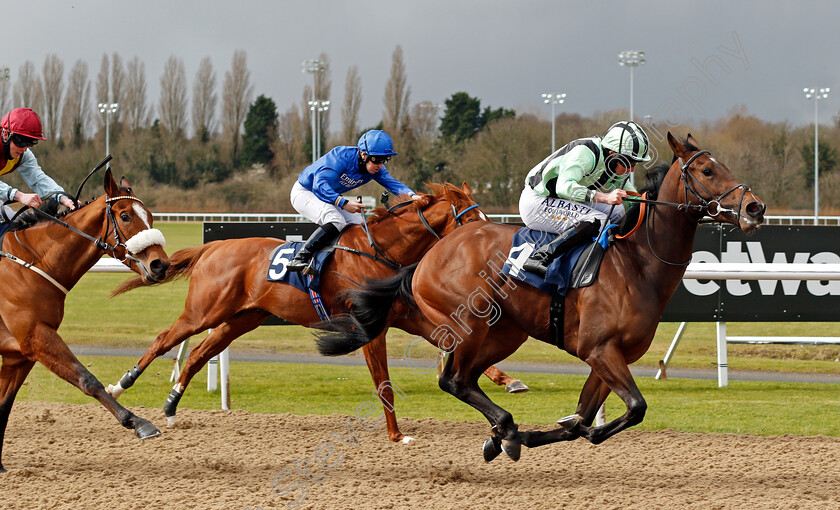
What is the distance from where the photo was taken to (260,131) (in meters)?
44.1

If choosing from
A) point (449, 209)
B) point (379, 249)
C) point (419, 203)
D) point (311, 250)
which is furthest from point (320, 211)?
point (449, 209)

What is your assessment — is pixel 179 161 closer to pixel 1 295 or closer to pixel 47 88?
pixel 47 88

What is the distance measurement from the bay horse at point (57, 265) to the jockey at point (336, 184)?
46.8 inches

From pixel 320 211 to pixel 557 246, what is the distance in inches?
73.5

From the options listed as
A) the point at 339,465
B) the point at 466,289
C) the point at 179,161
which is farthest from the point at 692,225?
the point at 179,161

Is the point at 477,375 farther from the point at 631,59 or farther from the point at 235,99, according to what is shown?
the point at 235,99

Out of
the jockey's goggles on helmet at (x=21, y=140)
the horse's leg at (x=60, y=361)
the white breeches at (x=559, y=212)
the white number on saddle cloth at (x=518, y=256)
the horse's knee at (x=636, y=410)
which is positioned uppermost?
the jockey's goggles on helmet at (x=21, y=140)

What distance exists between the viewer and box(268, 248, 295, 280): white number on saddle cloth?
5.16 meters

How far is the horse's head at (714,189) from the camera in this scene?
3.52 m

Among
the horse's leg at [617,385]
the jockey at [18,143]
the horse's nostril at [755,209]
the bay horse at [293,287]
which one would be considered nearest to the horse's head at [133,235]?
the jockey at [18,143]

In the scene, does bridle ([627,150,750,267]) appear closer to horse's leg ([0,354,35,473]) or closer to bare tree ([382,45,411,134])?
horse's leg ([0,354,35,473])

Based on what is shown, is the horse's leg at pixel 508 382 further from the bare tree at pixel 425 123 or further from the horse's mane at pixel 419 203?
the bare tree at pixel 425 123

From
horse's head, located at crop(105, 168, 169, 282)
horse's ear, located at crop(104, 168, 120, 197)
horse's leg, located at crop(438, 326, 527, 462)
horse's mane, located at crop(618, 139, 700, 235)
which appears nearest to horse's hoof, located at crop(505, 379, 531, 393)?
horse's leg, located at crop(438, 326, 527, 462)

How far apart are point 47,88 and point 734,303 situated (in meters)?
43.3
